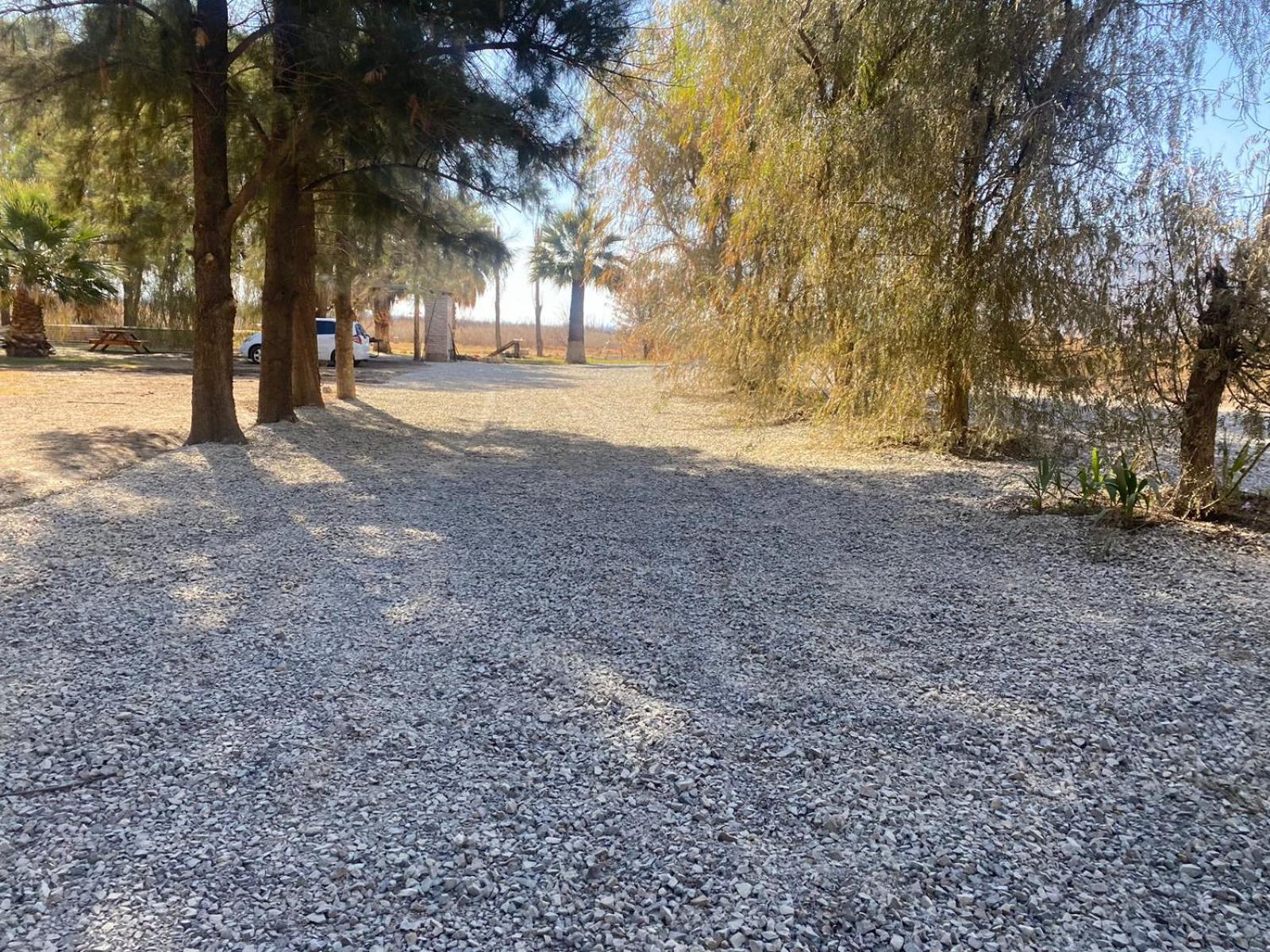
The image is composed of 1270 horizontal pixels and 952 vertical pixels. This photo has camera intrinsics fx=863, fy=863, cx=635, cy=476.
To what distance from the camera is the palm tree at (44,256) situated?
18.2 m

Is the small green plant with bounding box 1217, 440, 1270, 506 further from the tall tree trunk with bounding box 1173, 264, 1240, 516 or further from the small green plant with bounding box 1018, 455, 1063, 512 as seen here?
the small green plant with bounding box 1018, 455, 1063, 512

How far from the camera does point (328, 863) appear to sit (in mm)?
2051

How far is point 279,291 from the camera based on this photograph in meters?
9.93

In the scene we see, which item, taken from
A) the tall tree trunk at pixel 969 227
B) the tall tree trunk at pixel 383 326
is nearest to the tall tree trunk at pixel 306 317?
the tall tree trunk at pixel 969 227

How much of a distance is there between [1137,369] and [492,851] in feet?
16.1

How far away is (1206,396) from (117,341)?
2829 cm

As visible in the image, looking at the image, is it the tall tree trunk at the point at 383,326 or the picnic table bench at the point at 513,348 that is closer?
the tall tree trunk at the point at 383,326

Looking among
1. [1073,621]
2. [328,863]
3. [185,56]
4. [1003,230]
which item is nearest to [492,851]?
[328,863]

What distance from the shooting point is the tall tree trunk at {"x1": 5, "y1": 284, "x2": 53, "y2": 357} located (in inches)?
786

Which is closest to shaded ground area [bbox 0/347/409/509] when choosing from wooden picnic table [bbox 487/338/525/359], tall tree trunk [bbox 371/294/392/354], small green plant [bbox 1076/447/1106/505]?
small green plant [bbox 1076/447/1106/505]

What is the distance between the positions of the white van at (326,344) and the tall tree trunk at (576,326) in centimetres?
1480

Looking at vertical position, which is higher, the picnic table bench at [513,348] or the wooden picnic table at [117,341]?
the picnic table bench at [513,348]

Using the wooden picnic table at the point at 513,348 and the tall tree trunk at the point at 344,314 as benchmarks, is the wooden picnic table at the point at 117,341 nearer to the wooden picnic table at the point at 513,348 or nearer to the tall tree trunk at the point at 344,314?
the tall tree trunk at the point at 344,314

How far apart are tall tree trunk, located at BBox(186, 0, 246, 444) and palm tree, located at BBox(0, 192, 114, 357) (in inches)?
489
